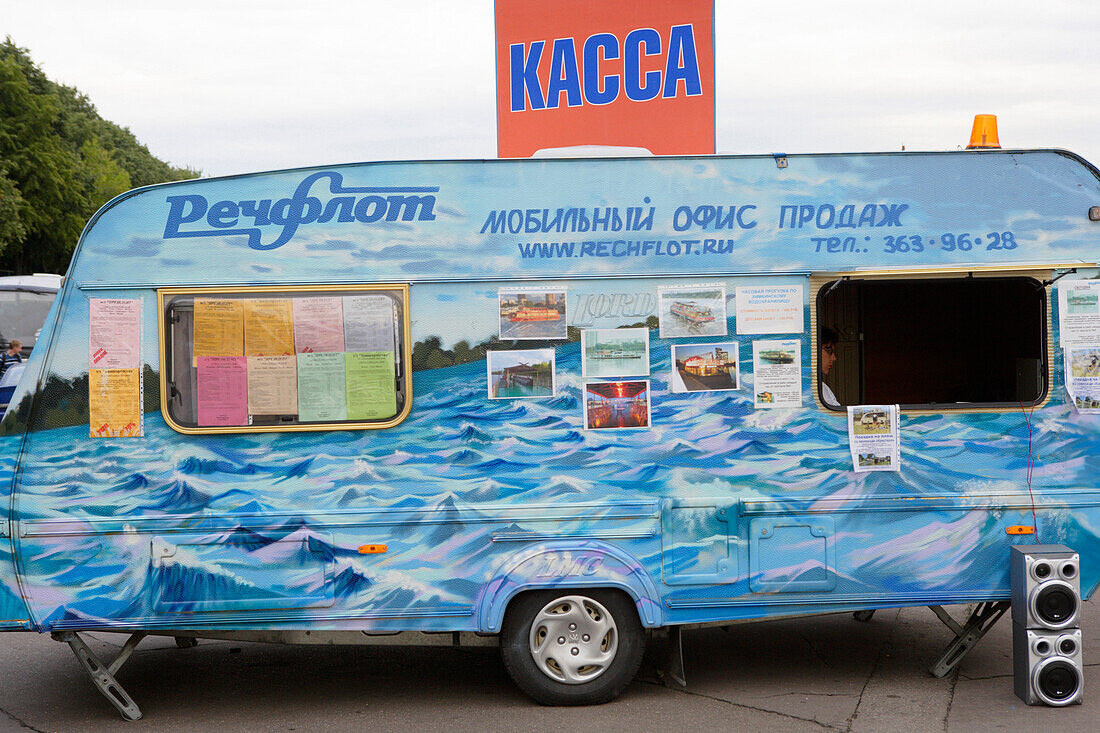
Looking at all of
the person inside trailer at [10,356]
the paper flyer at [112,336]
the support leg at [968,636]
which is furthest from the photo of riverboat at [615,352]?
the person inside trailer at [10,356]

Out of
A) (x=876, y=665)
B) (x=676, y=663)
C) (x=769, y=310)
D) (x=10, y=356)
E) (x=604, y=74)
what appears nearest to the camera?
(x=769, y=310)

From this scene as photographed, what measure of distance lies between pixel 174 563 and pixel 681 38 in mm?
6506

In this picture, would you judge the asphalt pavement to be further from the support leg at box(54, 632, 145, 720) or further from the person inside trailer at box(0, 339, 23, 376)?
the person inside trailer at box(0, 339, 23, 376)

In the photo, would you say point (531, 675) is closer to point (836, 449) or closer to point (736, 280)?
point (836, 449)

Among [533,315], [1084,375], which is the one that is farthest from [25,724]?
[1084,375]

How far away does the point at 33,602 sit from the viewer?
5129 millimetres

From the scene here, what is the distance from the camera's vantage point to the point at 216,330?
205 inches

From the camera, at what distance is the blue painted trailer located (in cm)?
518

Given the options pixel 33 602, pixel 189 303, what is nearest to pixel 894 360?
pixel 189 303

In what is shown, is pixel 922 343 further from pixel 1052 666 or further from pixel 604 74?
pixel 604 74

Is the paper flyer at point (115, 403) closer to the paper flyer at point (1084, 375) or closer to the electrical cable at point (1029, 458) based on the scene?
the electrical cable at point (1029, 458)

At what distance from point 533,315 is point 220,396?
1.73 metres

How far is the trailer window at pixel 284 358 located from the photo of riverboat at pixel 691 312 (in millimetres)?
1418

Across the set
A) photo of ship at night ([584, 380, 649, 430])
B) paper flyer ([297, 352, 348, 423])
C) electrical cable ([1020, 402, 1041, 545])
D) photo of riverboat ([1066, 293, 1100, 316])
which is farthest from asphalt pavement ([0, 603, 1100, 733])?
photo of riverboat ([1066, 293, 1100, 316])
